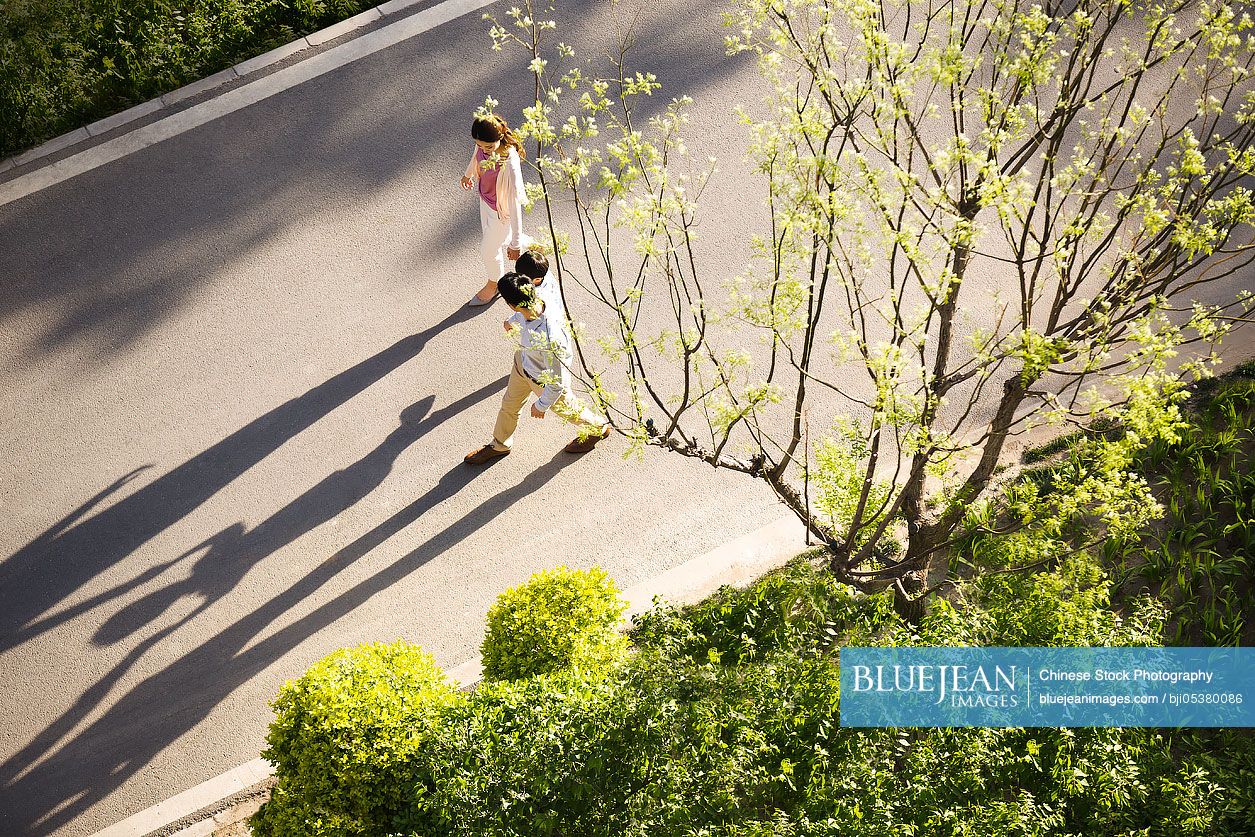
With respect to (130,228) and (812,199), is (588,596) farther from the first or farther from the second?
(130,228)

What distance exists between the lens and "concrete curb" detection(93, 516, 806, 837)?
6.27 m

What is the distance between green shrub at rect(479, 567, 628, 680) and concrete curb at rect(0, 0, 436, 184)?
263 inches

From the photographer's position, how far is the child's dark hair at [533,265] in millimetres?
6352

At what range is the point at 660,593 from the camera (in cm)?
702

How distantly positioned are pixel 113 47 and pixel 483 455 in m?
5.91

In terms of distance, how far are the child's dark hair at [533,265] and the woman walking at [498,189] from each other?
878 mm

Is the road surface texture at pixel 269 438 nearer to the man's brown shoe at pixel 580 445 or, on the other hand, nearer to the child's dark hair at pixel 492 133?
the man's brown shoe at pixel 580 445

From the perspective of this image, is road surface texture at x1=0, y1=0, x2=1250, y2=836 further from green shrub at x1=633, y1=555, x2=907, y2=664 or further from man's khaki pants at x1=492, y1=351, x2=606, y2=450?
green shrub at x1=633, y1=555, x2=907, y2=664

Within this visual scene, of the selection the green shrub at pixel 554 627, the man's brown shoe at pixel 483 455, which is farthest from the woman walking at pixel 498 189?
the green shrub at pixel 554 627

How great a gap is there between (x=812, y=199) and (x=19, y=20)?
30.8ft

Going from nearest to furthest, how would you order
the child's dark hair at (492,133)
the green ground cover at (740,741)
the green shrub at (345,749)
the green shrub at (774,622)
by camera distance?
the green ground cover at (740,741) → the green shrub at (345,749) → the green shrub at (774,622) → the child's dark hair at (492,133)

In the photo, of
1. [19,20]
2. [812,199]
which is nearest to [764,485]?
[812,199]

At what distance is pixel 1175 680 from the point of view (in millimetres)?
5441

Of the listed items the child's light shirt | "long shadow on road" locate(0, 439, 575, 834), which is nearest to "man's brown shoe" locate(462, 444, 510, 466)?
"long shadow on road" locate(0, 439, 575, 834)
